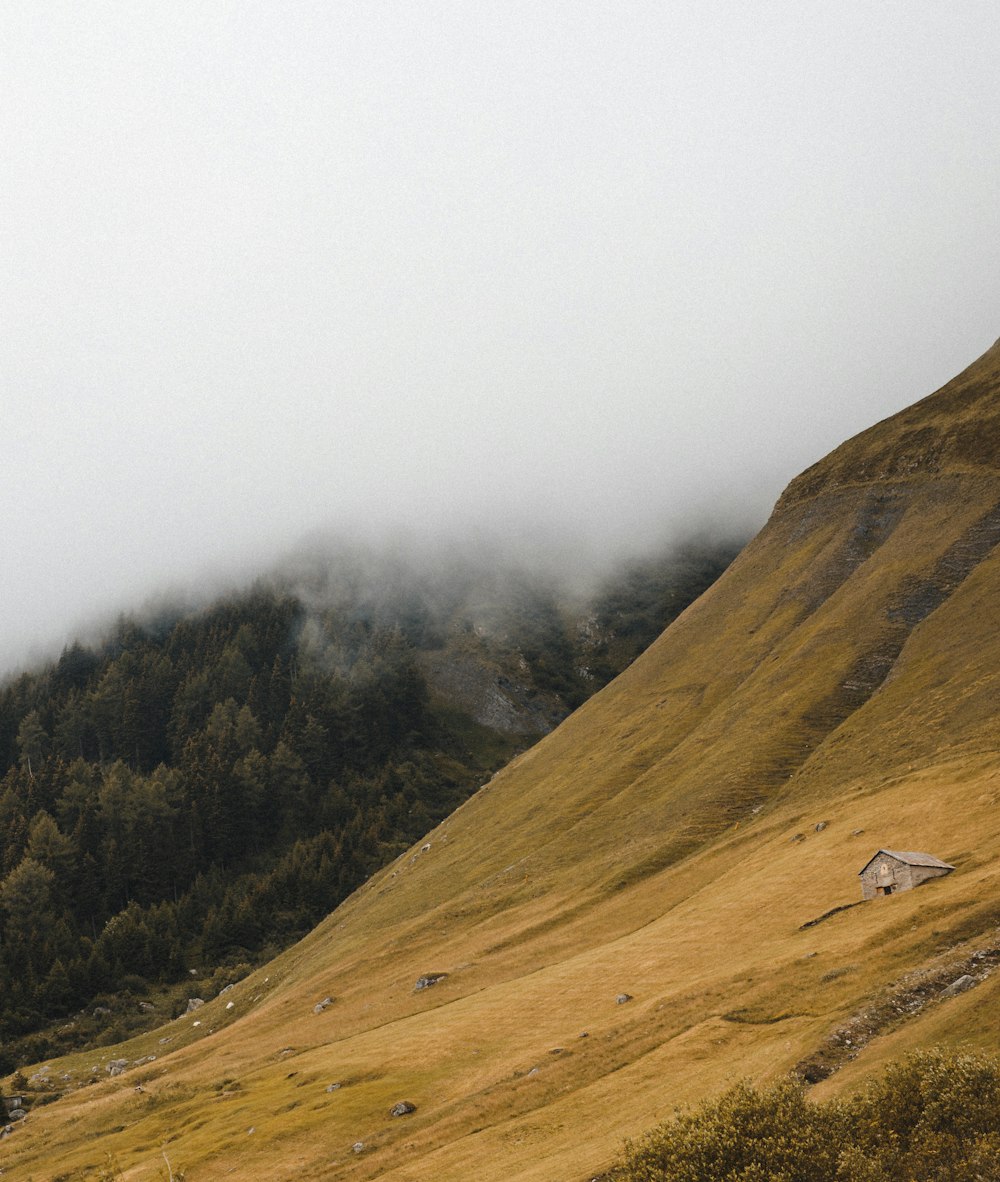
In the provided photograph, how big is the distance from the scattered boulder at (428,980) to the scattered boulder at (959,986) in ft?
196

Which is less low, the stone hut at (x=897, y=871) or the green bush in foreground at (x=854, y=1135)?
the green bush in foreground at (x=854, y=1135)

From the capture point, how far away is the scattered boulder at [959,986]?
40584 mm

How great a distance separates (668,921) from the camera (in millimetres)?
79812

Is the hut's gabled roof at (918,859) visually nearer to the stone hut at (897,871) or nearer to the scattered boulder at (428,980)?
the stone hut at (897,871)

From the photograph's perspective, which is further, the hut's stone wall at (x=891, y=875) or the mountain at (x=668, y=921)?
the hut's stone wall at (x=891, y=875)

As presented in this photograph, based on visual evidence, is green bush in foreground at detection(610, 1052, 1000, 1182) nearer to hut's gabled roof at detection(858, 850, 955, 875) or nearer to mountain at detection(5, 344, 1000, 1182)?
mountain at detection(5, 344, 1000, 1182)

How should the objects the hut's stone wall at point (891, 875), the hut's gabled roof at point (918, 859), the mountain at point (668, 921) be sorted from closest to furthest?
the mountain at point (668, 921) < the hut's stone wall at point (891, 875) < the hut's gabled roof at point (918, 859)

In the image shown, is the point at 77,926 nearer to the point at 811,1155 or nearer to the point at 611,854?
the point at 611,854

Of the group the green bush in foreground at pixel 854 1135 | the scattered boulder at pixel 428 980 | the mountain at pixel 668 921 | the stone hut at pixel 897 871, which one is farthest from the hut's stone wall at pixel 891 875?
the scattered boulder at pixel 428 980

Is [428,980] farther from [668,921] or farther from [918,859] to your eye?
[918,859]

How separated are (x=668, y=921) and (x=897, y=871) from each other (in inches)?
978

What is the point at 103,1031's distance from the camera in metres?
144

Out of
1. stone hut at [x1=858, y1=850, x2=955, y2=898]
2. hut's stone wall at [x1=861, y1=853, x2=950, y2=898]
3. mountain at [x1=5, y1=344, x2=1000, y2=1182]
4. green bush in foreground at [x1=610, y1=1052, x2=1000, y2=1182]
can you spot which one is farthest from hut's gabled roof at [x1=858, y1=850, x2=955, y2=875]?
green bush in foreground at [x1=610, y1=1052, x2=1000, y2=1182]

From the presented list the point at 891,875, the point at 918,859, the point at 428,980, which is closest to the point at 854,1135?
the point at 918,859
